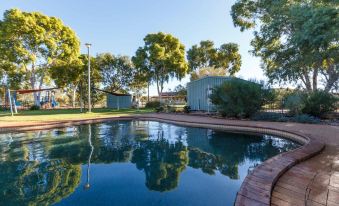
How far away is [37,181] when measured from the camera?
160 inches

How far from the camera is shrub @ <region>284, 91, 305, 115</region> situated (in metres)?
10.6

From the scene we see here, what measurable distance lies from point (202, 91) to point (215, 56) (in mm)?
18529

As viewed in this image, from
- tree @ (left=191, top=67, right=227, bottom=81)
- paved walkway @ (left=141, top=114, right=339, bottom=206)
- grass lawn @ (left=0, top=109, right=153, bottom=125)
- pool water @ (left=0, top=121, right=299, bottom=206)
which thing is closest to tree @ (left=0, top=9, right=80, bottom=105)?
grass lawn @ (left=0, top=109, right=153, bottom=125)

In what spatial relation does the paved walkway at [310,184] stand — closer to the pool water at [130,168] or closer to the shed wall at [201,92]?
the pool water at [130,168]

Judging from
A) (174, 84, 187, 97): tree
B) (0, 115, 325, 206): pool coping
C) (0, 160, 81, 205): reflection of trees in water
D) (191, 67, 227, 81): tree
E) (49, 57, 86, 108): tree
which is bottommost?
(0, 160, 81, 205): reflection of trees in water

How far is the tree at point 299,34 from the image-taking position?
22.0ft

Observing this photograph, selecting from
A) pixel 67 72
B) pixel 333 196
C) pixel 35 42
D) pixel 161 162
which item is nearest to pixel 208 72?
pixel 67 72

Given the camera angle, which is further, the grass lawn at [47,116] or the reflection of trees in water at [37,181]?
Answer: the grass lawn at [47,116]

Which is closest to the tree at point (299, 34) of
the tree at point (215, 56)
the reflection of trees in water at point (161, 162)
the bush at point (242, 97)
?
the bush at point (242, 97)

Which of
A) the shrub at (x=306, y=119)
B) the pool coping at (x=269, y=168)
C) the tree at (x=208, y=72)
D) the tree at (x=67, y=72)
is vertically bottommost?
the pool coping at (x=269, y=168)

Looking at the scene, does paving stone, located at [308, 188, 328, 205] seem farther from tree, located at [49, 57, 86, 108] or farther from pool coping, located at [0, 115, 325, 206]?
tree, located at [49, 57, 86, 108]

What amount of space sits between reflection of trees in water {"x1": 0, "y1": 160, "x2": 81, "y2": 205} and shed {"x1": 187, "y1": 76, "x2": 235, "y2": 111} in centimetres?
1174

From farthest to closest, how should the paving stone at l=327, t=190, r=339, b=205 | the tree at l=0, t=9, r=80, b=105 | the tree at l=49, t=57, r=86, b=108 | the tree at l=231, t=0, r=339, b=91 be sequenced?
1. the tree at l=49, t=57, r=86, b=108
2. the tree at l=0, t=9, r=80, b=105
3. the tree at l=231, t=0, r=339, b=91
4. the paving stone at l=327, t=190, r=339, b=205

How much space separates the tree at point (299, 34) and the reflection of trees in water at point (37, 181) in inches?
312
